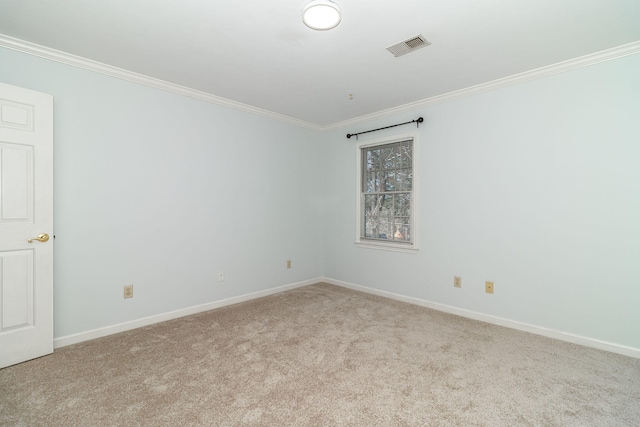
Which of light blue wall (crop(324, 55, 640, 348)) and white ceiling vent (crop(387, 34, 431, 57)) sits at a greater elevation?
white ceiling vent (crop(387, 34, 431, 57))

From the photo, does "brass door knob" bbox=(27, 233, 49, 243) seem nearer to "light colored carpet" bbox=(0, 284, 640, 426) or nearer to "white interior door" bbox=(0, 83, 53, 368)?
"white interior door" bbox=(0, 83, 53, 368)

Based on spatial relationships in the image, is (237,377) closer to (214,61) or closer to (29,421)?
(29,421)

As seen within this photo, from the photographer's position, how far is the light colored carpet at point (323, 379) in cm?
174

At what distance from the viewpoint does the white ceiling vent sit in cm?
237

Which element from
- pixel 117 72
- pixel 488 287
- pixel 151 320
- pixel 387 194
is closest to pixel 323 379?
pixel 151 320

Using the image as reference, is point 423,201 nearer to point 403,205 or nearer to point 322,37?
point 403,205

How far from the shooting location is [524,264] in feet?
9.82

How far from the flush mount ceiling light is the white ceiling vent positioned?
645 millimetres

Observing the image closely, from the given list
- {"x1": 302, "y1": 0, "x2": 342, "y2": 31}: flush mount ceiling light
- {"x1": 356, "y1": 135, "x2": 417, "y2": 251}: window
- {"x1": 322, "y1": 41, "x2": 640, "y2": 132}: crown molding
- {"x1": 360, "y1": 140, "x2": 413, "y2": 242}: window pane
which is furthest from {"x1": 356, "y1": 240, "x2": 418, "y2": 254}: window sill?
{"x1": 302, "y1": 0, "x2": 342, "y2": 31}: flush mount ceiling light

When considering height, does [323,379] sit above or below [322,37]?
below

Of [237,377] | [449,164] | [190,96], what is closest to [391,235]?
[449,164]

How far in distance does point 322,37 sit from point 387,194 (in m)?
2.29

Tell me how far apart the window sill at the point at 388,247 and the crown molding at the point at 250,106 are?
1713mm

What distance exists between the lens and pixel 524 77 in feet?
9.61
